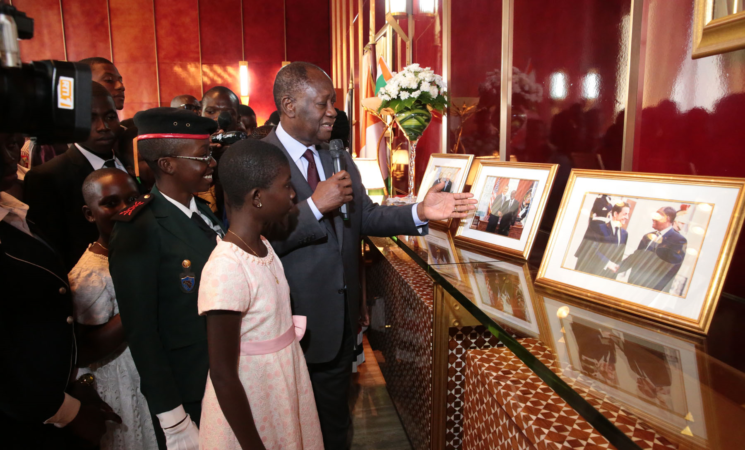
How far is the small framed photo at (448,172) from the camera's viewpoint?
2.02 meters

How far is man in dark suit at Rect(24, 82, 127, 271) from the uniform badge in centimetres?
90

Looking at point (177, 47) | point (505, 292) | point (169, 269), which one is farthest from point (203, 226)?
point (177, 47)

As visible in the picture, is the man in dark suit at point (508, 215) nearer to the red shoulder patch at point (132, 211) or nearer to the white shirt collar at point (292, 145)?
the white shirt collar at point (292, 145)

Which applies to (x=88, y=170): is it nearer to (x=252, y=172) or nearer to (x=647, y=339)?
(x=252, y=172)

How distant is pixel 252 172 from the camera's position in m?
1.30

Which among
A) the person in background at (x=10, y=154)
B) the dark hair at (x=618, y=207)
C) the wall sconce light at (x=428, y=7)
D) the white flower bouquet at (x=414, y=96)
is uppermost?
the wall sconce light at (x=428, y=7)

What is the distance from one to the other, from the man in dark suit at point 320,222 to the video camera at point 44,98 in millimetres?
850

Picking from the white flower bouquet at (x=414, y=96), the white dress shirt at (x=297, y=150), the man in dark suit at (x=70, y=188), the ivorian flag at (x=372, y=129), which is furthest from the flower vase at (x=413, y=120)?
the ivorian flag at (x=372, y=129)

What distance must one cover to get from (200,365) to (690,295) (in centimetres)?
140

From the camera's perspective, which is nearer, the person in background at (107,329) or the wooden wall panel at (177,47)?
the person in background at (107,329)

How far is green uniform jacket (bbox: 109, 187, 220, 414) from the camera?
4.37 feet

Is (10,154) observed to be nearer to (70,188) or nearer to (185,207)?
(185,207)

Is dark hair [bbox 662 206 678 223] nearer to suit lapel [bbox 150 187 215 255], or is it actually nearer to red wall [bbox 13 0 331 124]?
suit lapel [bbox 150 187 215 255]

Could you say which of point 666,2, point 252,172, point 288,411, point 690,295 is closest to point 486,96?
point 666,2
